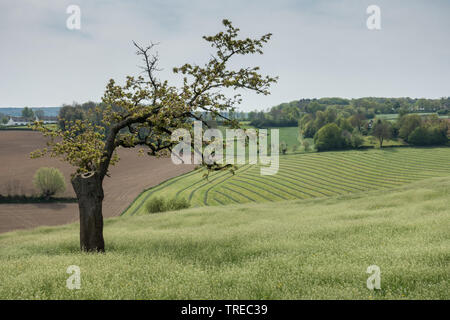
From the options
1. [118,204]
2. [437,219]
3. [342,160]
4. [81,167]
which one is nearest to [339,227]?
[437,219]

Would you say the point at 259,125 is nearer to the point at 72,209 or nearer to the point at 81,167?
the point at 72,209

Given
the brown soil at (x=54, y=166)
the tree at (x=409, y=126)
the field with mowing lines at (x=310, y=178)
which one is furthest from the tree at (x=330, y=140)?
the brown soil at (x=54, y=166)

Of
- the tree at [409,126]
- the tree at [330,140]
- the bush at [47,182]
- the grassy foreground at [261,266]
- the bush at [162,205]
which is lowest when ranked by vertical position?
the bush at [162,205]

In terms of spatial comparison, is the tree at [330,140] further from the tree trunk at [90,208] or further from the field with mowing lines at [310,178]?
the tree trunk at [90,208]

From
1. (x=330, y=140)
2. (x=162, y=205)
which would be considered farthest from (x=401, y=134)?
(x=162, y=205)

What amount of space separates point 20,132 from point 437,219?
134135 mm

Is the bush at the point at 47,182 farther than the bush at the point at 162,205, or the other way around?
the bush at the point at 47,182

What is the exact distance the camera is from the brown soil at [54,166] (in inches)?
2037

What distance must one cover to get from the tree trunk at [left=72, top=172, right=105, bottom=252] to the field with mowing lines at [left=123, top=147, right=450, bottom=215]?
43.1m

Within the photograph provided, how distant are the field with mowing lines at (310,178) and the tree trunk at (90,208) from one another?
1697 inches

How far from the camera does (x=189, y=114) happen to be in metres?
14.1

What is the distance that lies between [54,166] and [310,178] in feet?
220

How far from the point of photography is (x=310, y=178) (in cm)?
8050
